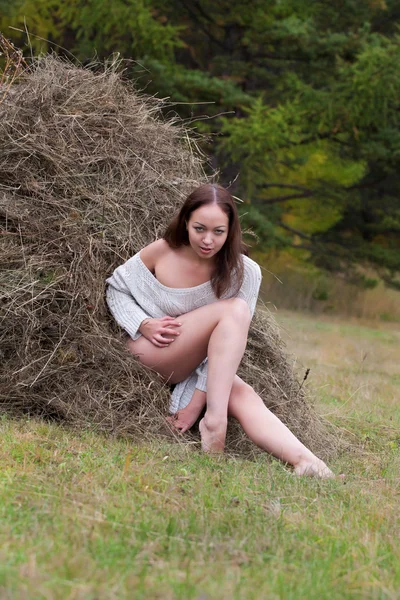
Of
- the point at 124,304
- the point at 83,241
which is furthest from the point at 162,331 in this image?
the point at 83,241

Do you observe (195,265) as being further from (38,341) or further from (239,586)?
(239,586)

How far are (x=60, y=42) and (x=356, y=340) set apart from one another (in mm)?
8569

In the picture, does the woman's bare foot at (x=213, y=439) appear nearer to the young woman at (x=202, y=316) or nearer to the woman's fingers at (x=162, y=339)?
the young woman at (x=202, y=316)

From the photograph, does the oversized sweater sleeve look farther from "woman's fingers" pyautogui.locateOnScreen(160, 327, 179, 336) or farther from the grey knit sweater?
"woman's fingers" pyautogui.locateOnScreen(160, 327, 179, 336)

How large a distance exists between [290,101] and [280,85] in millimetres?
373

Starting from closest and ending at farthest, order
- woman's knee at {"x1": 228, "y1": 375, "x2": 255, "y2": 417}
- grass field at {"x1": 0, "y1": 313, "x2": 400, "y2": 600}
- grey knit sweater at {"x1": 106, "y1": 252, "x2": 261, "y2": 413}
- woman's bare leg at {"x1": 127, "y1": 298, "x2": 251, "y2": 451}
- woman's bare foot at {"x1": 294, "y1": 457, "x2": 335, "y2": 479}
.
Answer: grass field at {"x1": 0, "y1": 313, "x2": 400, "y2": 600} < woman's bare foot at {"x1": 294, "y1": 457, "x2": 335, "y2": 479} < woman's bare leg at {"x1": 127, "y1": 298, "x2": 251, "y2": 451} < woman's knee at {"x1": 228, "y1": 375, "x2": 255, "y2": 417} < grey knit sweater at {"x1": 106, "y1": 252, "x2": 261, "y2": 413}

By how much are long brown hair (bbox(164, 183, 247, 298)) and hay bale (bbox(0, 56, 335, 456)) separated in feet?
1.60

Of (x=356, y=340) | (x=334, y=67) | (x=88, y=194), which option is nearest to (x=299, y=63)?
(x=334, y=67)

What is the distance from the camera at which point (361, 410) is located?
20.7 feet

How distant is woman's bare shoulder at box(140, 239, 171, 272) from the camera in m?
4.55

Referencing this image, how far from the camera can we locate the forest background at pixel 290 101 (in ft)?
46.5

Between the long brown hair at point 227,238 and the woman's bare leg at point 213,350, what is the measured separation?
0.12m

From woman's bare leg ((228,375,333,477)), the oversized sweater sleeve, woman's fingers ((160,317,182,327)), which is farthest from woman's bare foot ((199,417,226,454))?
the oversized sweater sleeve

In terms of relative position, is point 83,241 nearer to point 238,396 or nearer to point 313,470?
point 238,396
